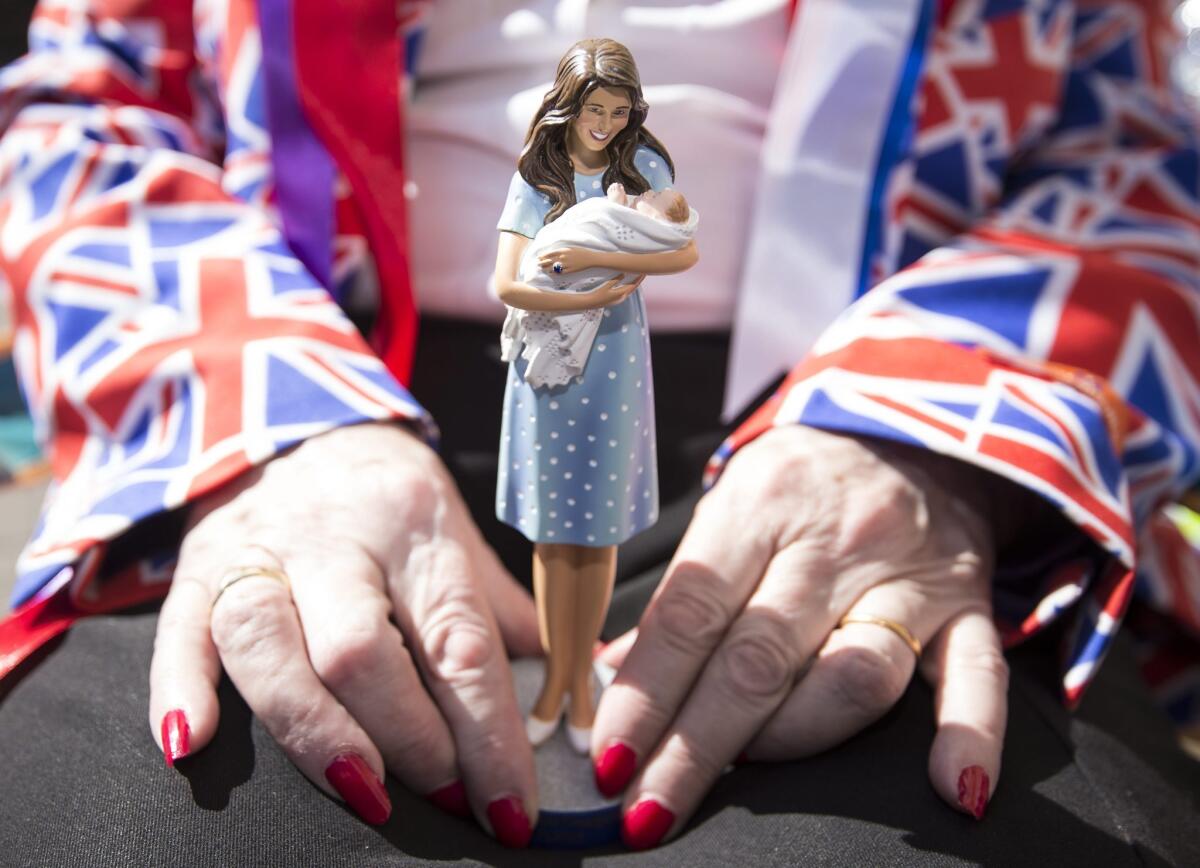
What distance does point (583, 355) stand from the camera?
43 centimetres

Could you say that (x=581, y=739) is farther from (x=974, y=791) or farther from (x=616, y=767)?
(x=974, y=791)

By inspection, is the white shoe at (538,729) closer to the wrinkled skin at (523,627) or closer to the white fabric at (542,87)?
the wrinkled skin at (523,627)

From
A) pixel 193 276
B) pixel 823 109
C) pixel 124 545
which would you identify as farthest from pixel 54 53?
pixel 823 109

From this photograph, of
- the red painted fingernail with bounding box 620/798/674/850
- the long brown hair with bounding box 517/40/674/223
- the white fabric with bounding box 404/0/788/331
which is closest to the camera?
the long brown hair with bounding box 517/40/674/223

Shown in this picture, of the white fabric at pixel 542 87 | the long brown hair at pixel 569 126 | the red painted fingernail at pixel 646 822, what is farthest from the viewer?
the white fabric at pixel 542 87

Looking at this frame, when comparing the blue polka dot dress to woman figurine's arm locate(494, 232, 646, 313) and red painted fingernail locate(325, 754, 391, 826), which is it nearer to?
woman figurine's arm locate(494, 232, 646, 313)

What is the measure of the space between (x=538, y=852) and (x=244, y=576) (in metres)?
0.18

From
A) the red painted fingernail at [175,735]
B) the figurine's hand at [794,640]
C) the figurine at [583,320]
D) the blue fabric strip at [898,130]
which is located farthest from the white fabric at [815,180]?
the red painted fingernail at [175,735]

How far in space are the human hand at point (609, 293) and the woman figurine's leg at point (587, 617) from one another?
13 centimetres

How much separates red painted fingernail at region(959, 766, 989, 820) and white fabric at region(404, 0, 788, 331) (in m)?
0.33

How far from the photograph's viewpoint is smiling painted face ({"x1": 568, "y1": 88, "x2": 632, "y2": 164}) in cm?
39

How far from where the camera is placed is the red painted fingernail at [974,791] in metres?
0.48

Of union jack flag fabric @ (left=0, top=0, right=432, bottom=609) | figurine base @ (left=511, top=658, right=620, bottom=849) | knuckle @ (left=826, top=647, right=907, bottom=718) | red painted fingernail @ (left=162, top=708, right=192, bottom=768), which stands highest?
union jack flag fabric @ (left=0, top=0, right=432, bottom=609)

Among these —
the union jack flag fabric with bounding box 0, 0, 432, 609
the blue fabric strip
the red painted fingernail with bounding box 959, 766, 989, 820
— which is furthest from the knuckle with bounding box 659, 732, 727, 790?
the blue fabric strip
